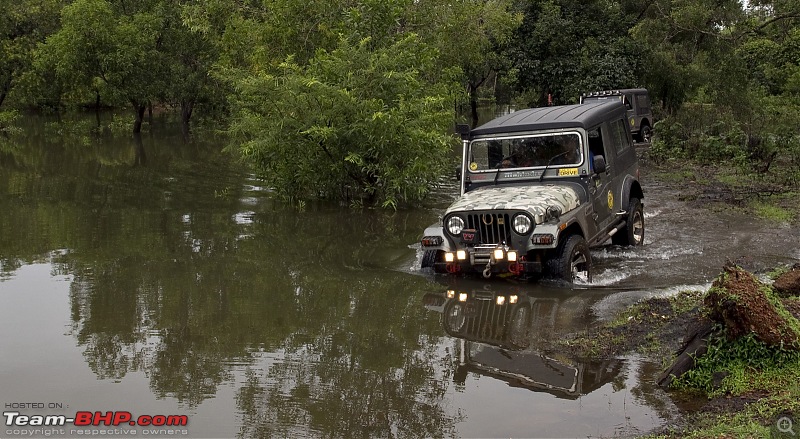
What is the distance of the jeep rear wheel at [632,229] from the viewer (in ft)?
38.3

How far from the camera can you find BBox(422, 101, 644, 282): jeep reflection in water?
933cm

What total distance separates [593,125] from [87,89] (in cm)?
3420

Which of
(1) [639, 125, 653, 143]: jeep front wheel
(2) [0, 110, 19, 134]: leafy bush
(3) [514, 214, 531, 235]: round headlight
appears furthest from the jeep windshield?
(2) [0, 110, 19, 134]: leafy bush

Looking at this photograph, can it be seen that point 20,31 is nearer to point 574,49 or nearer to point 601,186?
point 574,49

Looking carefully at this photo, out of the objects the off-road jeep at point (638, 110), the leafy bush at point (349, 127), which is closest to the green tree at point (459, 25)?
the off-road jeep at point (638, 110)

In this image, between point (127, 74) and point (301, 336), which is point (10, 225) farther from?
point (127, 74)

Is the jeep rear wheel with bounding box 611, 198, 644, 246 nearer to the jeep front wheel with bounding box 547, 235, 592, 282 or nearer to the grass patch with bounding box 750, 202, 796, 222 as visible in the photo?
the jeep front wheel with bounding box 547, 235, 592, 282

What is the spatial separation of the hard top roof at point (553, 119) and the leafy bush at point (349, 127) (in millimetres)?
3773

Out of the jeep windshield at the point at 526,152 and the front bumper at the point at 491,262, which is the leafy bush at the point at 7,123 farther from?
the front bumper at the point at 491,262

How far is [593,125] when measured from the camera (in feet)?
34.7

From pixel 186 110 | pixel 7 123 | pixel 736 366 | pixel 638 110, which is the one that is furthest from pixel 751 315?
pixel 7 123

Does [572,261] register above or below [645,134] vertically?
below

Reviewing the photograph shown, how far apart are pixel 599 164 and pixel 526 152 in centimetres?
100

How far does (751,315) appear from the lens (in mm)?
5965
